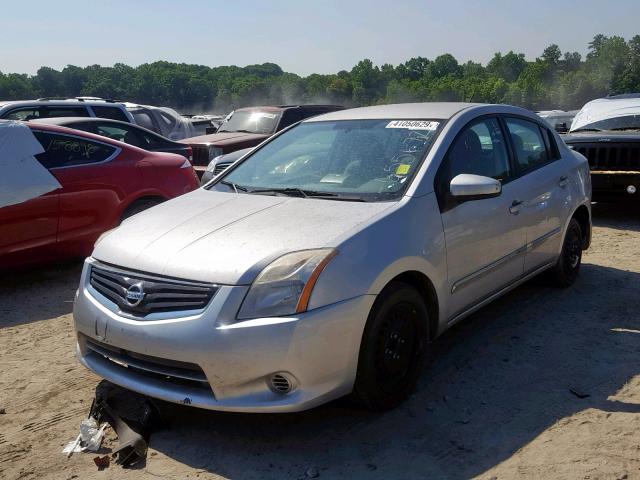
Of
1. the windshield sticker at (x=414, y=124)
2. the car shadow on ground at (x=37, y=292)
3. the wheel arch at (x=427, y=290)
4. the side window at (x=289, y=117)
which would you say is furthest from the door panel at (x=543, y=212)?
the side window at (x=289, y=117)

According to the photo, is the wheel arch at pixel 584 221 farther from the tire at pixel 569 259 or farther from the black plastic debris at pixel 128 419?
the black plastic debris at pixel 128 419

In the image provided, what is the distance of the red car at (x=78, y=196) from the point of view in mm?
6016

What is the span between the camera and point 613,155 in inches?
342

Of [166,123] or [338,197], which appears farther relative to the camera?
[166,123]

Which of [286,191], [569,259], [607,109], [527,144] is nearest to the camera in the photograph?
[286,191]

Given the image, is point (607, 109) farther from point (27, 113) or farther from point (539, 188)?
point (27, 113)

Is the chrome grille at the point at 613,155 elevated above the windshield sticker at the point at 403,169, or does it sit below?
below

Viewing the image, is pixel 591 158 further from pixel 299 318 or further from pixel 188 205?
pixel 299 318

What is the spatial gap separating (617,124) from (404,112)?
627 cm

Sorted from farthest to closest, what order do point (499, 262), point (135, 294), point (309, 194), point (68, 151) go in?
point (68, 151) < point (499, 262) < point (309, 194) < point (135, 294)

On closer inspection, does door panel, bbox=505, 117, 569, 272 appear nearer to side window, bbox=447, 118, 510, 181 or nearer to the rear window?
side window, bbox=447, 118, 510, 181

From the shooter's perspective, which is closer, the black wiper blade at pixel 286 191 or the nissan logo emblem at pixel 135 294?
the nissan logo emblem at pixel 135 294

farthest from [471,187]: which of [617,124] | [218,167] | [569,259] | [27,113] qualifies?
[27,113]

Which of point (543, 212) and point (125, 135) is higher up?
point (125, 135)
